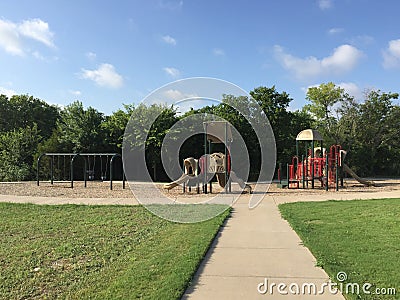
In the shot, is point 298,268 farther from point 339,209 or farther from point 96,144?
point 96,144

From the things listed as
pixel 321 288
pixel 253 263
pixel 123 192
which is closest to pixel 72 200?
pixel 123 192

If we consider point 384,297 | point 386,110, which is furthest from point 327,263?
point 386,110

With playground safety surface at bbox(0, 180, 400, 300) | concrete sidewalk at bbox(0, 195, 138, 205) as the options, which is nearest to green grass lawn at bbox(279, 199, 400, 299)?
playground safety surface at bbox(0, 180, 400, 300)

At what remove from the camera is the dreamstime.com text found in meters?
3.55

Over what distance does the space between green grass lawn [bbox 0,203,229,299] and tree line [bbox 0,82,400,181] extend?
11.0 m

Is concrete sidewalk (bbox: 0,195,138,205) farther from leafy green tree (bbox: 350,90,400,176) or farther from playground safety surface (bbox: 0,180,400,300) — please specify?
leafy green tree (bbox: 350,90,400,176)

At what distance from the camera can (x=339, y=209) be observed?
8.98 m

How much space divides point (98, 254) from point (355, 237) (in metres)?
4.02

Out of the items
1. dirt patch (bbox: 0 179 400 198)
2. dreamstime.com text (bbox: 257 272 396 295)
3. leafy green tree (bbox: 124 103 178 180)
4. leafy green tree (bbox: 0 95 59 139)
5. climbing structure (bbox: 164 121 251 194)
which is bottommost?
dreamstime.com text (bbox: 257 272 396 295)

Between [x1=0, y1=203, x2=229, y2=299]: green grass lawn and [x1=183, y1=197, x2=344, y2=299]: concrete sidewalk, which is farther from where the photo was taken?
[x1=0, y1=203, x2=229, y2=299]: green grass lawn

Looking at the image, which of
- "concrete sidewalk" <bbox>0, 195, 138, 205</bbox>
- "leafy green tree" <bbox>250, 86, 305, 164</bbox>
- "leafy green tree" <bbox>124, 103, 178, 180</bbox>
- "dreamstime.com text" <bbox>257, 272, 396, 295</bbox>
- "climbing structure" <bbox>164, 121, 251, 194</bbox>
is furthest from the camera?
"leafy green tree" <bbox>250, 86, 305, 164</bbox>

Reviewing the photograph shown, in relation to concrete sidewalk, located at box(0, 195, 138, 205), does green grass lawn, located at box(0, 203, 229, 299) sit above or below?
below

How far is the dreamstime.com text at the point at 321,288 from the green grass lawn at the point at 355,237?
5 centimetres

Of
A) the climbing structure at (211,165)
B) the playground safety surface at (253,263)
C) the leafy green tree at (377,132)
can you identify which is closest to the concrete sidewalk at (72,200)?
the climbing structure at (211,165)
